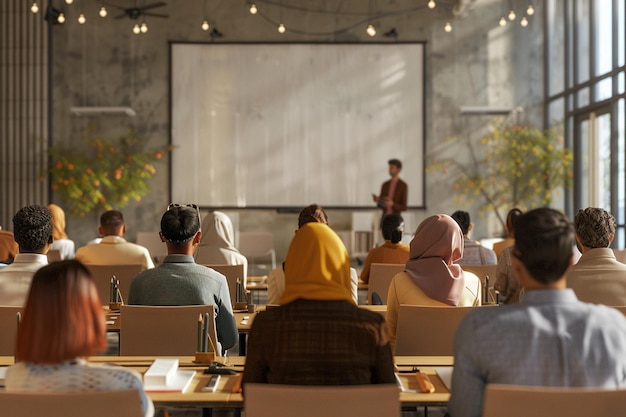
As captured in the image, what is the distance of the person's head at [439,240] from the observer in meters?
4.21

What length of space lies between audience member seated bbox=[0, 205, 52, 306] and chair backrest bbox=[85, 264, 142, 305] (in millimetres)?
1598

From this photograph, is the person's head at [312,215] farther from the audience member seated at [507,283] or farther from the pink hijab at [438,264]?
the pink hijab at [438,264]

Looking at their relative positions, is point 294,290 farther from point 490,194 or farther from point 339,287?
point 490,194

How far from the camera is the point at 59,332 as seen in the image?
2.06 m

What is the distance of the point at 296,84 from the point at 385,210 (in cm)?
331

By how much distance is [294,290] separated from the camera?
8.04 feet

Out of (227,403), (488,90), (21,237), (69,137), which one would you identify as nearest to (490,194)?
(488,90)

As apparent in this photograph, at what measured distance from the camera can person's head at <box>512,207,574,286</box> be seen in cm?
231

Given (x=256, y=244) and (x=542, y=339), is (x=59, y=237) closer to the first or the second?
(x=256, y=244)

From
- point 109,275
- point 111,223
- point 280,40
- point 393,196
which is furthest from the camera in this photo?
point 280,40

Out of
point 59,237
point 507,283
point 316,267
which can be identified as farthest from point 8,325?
point 59,237

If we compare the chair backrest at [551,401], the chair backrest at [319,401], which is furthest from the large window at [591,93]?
the chair backrest at [319,401]

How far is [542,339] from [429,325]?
146cm

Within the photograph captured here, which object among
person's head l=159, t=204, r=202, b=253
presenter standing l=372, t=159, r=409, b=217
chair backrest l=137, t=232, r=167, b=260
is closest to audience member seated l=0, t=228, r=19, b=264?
person's head l=159, t=204, r=202, b=253
